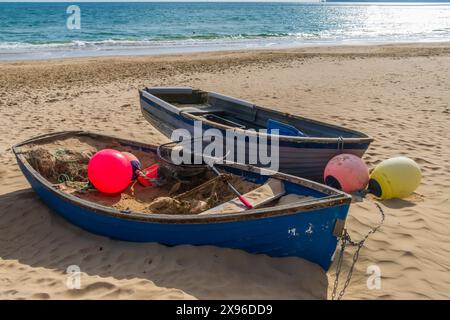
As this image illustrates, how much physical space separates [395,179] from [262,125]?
286 centimetres

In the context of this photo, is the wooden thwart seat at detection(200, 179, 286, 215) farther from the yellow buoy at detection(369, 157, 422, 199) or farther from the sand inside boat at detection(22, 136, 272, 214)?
the yellow buoy at detection(369, 157, 422, 199)

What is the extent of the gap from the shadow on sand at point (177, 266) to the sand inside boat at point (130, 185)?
1.91 feet

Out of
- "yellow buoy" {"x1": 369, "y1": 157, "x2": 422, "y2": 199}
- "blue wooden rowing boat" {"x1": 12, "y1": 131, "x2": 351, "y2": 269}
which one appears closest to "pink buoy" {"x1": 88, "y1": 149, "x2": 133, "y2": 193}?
"blue wooden rowing boat" {"x1": 12, "y1": 131, "x2": 351, "y2": 269}

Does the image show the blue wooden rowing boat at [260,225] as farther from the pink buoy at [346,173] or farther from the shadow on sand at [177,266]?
the pink buoy at [346,173]

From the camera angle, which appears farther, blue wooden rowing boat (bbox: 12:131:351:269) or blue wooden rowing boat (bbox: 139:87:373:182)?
blue wooden rowing boat (bbox: 139:87:373:182)

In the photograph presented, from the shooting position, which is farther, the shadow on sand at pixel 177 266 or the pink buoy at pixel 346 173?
the pink buoy at pixel 346 173

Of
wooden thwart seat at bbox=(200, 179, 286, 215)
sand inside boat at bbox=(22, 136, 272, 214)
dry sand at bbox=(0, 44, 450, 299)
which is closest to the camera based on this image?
dry sand at bbox=(0, 44, 450, 299)

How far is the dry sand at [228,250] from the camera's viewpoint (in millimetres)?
4133

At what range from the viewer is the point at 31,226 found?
5523 mm

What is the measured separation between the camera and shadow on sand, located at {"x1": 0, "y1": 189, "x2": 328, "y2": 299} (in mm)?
4031

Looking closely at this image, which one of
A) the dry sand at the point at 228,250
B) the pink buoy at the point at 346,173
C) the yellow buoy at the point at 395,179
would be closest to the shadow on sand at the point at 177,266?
the dry sand at the point at 228,250

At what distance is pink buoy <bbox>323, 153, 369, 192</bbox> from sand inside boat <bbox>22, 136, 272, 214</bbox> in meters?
1.12

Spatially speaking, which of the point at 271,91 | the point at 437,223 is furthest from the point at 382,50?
the point at 437,223

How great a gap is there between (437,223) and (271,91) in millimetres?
8188
